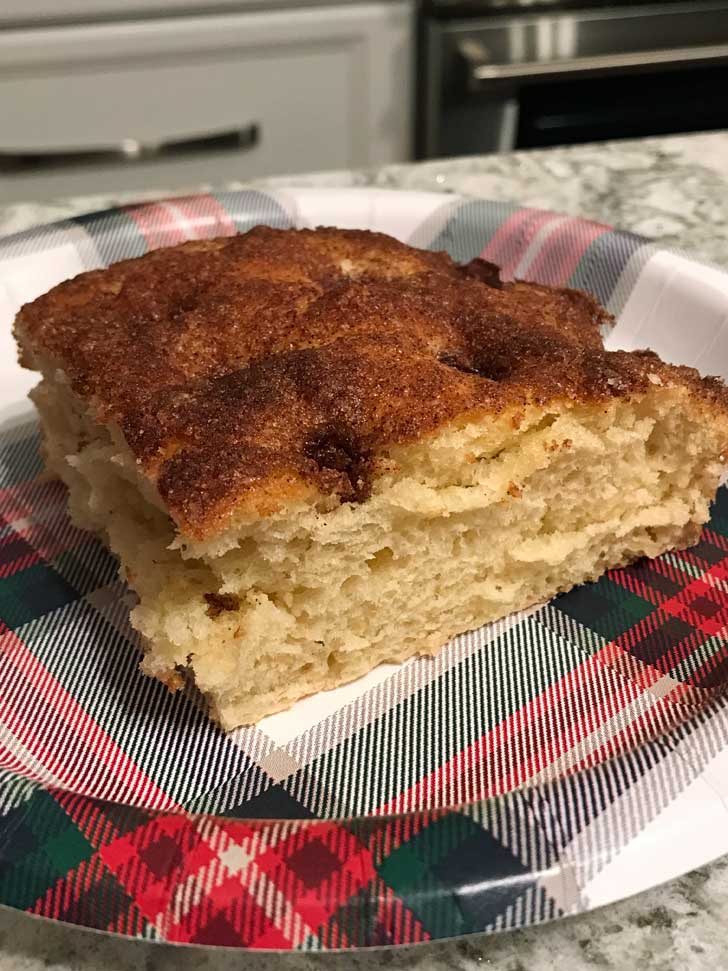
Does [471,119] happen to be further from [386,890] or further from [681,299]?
[386,890]

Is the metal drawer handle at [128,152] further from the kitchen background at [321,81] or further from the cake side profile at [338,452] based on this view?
the cake side profile at [338,452]

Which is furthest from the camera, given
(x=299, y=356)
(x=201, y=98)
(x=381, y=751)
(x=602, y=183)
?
(x=201, y=98)

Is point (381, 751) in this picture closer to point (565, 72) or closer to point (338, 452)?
point (338, 452)

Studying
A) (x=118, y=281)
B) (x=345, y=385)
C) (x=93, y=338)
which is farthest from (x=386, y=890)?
(x=118, y=281)

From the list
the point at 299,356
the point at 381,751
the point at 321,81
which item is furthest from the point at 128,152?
the point at 381,751

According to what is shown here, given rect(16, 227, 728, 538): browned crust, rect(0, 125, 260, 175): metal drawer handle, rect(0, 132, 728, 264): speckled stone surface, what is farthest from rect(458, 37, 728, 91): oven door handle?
rect(16, 227, 728, 538): browned crust

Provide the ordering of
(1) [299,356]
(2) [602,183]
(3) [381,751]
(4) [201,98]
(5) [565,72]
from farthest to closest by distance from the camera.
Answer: (4) [201,98] < (5) [565,72] < (2) [602,183] < (1) [299,356] < (3) [381,751]
